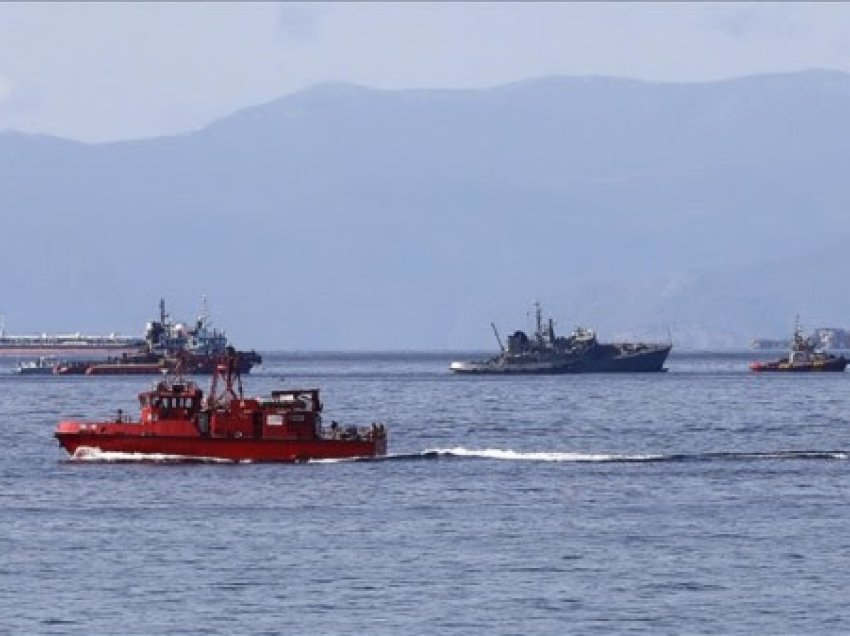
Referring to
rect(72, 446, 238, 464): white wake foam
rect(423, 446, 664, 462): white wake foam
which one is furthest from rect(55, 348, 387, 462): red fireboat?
rect(423, 446, 664, 462): white wake foam

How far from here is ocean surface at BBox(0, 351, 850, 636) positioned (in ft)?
265

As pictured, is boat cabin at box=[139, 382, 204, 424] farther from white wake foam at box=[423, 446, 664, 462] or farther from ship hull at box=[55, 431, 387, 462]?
white wake foam at box=[423, 446, 664, 462]

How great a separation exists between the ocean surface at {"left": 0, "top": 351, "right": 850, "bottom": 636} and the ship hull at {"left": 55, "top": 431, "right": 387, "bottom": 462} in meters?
0.69

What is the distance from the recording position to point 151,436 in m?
138

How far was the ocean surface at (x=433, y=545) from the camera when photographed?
80.7 meters

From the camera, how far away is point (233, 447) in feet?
450

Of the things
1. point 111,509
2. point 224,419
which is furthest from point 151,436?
point 111,509

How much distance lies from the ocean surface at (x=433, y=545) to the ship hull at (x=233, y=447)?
2.27 ft

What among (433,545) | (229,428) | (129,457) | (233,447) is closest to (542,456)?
(233,447)

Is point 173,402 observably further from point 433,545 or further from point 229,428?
point 433,545

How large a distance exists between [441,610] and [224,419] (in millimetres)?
55989

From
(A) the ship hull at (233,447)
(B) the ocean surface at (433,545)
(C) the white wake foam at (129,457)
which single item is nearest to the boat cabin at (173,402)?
(A) the ship hull at (233,447)

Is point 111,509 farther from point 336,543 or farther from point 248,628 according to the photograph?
point 248,628

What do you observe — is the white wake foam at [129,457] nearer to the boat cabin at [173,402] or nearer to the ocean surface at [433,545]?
the ocean surface at [433,545]
